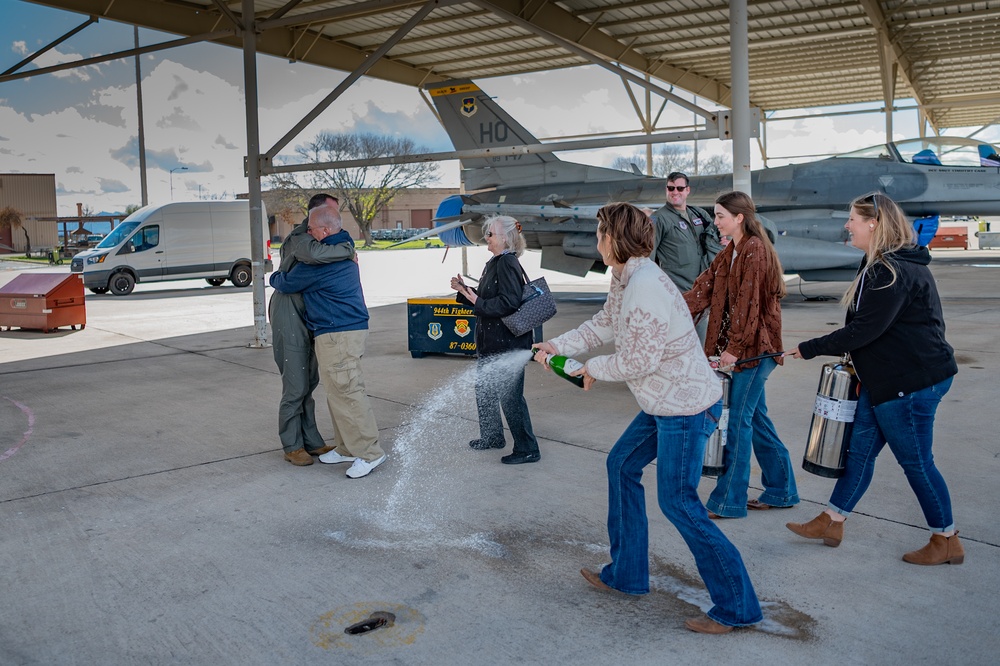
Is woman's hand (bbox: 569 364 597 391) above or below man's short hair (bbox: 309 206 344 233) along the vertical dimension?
below

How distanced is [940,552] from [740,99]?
6.67 meters

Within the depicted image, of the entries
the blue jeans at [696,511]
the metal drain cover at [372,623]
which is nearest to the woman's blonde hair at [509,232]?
the blue jeans at [696,511]

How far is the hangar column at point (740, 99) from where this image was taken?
930 centimetres

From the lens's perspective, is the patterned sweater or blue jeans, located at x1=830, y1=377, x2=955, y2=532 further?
blue jeans, located at x1=830, y1=377, x2=955, y2=532

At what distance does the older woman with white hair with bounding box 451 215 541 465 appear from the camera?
19.0ft

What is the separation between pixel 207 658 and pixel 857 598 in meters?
2.77

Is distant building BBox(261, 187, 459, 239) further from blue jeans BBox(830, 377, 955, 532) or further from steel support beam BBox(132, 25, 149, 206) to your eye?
blue jeans BBox(830, 377, 955, 532)

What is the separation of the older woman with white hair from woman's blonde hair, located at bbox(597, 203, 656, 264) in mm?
2306

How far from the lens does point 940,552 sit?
3.95 metres

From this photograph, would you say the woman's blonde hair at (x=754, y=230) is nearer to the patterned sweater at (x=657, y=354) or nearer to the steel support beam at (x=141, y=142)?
the patterned sweater at (x=657, y=354)

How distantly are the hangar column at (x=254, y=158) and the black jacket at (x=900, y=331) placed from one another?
9.54m

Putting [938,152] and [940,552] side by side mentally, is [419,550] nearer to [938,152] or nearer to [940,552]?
[940,552]

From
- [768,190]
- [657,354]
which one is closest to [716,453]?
[657,354]

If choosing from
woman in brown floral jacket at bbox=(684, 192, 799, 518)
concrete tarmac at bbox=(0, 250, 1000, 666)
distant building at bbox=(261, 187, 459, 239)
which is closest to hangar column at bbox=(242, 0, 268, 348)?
concrete tarmac at bbox=(0, 250, 1000, 666)
